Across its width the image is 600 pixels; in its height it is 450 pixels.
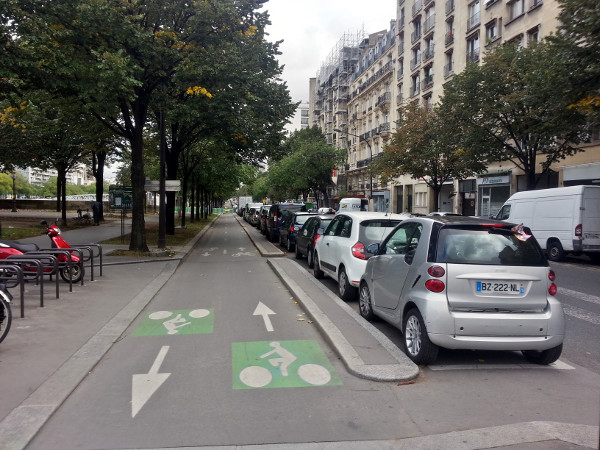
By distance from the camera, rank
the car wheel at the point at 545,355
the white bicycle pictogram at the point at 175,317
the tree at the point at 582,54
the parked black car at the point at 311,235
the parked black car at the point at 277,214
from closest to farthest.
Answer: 1. the car wheel at the point at 545,355
2. the white bicycle pictogram at the point at 175,317
3. the tree at the point at 582,54
4. the parked black car at the point at 311,235
5. the parked black car at the point at 277,214

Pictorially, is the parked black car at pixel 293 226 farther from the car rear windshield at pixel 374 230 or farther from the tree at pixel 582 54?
the tree at pixel 582 54

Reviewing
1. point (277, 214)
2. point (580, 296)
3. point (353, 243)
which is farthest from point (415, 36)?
point (353, 243)

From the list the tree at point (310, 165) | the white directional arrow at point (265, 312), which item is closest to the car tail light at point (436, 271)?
the white directional arrow at point (265, 312)

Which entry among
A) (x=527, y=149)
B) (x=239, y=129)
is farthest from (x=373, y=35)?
(x=239, y=129)

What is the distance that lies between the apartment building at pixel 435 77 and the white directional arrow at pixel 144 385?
23224 millimetres

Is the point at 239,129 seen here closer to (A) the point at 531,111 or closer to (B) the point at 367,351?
(A) the point at 531,111

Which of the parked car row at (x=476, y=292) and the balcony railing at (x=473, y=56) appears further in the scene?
the balcony railing at (x=473, y=56)

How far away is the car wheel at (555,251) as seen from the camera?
1628 cm

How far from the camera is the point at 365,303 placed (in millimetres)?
7293

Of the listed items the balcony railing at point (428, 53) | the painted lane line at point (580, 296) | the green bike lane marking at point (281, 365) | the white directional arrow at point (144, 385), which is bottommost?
the painted lane line at point (580, 296)

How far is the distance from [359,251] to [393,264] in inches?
100

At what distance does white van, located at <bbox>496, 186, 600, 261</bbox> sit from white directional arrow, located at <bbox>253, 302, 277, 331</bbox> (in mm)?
11905

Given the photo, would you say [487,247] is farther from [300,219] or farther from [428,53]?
[428,53]

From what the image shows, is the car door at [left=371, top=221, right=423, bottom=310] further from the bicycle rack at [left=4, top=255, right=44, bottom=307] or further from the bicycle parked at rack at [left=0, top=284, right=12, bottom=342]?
the bicycle rack at [left=4, top=255, right=44, bottom=307]
